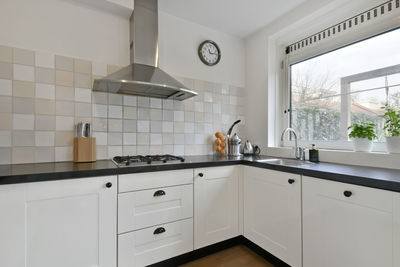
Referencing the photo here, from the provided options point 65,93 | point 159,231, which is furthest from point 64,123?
point 159,231

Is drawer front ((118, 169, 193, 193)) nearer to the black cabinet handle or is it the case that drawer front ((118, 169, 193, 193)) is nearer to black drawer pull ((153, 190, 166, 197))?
black drawer pull ((153, 190, 166, 197))

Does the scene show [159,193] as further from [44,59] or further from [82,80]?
[44,59]

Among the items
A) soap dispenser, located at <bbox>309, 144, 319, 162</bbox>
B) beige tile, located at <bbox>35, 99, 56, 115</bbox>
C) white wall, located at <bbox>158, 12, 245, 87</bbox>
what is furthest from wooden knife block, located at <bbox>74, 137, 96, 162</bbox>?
soap dispenser, located at <bbox>309, 144, 319, 162</bbox>

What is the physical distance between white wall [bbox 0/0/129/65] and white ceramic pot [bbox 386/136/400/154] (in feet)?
7.24

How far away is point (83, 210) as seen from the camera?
48.0 inches

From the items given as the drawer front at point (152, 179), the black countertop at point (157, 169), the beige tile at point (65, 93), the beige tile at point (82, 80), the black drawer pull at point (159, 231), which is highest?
the beige tile at point (82, 80)

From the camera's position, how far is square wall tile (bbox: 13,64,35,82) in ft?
4.83

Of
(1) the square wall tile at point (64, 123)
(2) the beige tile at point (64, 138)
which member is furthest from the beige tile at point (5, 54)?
(2) the beige tile at point (64, 138)

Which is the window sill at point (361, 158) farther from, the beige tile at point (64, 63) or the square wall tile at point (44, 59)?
the square wall tile at point (44, 59)

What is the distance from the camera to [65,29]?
163cm

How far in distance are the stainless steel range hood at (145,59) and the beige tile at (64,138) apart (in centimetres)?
43

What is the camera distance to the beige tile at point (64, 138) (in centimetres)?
158

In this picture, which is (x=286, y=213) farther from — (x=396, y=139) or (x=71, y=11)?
(x=71, y=11)

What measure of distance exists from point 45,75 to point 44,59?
126 millimetres
